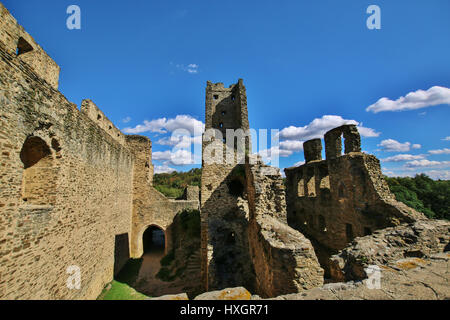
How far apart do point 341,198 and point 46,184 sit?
13890mm

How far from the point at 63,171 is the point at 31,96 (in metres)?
2.39

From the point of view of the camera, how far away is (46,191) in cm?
559

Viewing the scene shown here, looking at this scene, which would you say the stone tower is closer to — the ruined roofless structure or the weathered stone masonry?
the ruined roofless structure

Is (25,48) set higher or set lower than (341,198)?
higher

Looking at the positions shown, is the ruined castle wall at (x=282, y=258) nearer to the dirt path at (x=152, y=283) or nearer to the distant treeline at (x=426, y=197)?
the dirt path at (x=152, y=283)

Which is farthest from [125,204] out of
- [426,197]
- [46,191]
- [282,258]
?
[426,197]

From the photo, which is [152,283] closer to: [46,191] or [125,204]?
[125,204]

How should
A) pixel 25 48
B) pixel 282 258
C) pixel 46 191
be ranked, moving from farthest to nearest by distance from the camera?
pixel 25 48 → pixel 46 191 → pixel 282 258

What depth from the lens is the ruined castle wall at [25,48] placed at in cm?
535

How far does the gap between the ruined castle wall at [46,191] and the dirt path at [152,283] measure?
228 cm

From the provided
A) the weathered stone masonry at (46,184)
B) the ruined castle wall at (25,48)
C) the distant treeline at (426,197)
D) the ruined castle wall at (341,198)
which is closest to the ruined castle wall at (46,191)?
the weathered stone masonry at (46,184)

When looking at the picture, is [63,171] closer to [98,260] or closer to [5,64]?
[5,64]

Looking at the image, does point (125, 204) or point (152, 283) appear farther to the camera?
point (125, 204)

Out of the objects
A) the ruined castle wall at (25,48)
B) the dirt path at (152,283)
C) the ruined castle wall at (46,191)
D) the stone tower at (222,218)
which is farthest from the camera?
the dirt path at (152,283)
